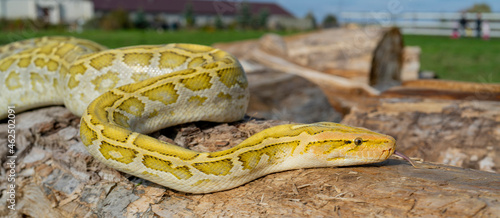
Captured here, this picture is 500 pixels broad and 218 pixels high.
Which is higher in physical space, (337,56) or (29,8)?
(337,56)

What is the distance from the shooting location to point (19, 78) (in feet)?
21.7

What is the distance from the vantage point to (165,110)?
4945 mm

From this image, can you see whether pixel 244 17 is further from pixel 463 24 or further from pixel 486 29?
pixel 486 29

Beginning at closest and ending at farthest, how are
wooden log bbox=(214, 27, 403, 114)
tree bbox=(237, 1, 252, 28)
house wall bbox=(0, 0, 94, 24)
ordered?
1. wooden log bbox=(214, 27, 403, 114)
2. house wall bbox=(0, 0, 94, 24)
3. tree bbox=(237, 1, 252, 28)

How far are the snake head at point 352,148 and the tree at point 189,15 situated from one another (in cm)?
6391

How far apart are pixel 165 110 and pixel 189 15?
6819cm

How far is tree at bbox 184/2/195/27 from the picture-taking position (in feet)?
221

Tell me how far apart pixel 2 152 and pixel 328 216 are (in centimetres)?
479

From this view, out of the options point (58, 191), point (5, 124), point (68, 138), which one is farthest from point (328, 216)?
point (5, 124)

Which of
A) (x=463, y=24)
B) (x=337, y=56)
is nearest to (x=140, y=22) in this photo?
(x=463, y=24)

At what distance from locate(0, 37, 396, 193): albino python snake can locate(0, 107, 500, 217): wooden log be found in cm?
18

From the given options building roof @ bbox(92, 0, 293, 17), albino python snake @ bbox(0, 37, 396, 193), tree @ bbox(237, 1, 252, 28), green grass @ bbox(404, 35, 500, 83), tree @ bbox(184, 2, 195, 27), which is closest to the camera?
albino python snake @ bbox(0, 37, 396, 193)

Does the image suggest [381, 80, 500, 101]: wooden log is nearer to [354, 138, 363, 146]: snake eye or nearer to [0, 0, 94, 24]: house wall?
[354, 138, 363, 146]: snake eye

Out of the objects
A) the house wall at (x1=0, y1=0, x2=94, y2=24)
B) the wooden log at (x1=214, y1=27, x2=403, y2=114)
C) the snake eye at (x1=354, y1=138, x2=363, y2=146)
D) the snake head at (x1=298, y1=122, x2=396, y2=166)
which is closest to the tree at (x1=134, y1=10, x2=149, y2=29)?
the house wall at (x1=0, y1=0, x2=94, y2=24)
